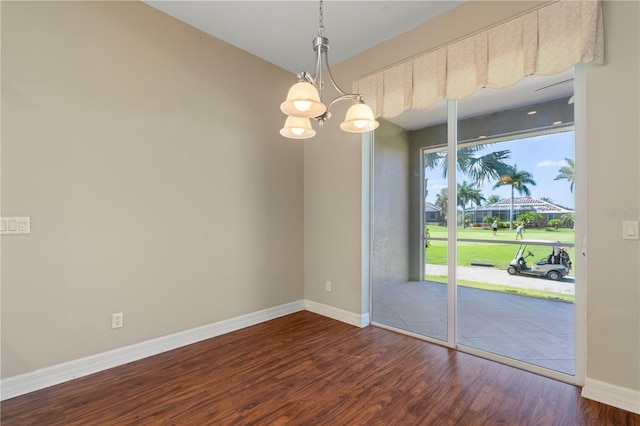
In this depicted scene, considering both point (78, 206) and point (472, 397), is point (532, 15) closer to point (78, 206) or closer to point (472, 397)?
point (472, 397)

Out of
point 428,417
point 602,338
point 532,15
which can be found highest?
point 532,15

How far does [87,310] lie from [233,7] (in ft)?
9.57

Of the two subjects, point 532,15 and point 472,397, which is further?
point 532,15

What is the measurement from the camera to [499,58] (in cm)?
238

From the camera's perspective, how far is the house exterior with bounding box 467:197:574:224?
7.66 feet

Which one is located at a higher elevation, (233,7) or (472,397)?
(233,7)

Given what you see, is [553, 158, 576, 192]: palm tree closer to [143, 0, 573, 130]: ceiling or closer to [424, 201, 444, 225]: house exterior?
[143, 0, 573, 130]: ceiling

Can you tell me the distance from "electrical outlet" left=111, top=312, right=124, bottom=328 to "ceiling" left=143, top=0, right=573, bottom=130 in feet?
9.23

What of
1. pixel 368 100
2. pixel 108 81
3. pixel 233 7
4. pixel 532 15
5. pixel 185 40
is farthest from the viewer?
pixel 368 100

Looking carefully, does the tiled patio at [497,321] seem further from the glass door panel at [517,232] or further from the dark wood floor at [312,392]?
the dark wood floor at [312,392]

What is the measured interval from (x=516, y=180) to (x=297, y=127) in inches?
78.7

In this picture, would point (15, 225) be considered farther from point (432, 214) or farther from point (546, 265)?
point (546, 265)

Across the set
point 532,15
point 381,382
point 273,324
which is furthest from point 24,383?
point 532,15

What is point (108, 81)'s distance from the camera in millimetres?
2461
